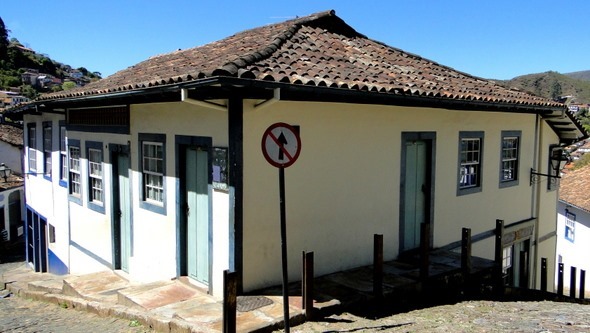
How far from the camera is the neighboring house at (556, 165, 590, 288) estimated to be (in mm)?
21812

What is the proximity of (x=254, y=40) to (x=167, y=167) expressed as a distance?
271 cm

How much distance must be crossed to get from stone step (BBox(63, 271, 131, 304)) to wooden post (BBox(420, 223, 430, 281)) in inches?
197

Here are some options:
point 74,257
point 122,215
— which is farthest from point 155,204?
point 74,257

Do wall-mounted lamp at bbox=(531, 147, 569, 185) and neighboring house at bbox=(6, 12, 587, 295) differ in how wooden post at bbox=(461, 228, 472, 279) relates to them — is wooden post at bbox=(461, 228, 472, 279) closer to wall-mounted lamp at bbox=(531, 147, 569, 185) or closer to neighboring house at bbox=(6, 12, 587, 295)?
neighboring house at bbox=(6, 12, 587, 295)

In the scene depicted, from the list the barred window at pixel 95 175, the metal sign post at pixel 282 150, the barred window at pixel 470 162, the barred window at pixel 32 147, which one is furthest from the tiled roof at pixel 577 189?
the barred window at pixel 32 147

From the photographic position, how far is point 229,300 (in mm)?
4840

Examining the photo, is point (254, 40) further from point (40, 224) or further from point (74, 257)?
point (40, 224)

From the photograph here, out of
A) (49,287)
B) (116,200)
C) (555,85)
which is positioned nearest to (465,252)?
(116,200)

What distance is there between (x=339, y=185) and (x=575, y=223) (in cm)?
2033

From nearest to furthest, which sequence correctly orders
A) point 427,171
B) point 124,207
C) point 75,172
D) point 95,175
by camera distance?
point 427,171 < point 124,207 < point 95,175 < point 75,172

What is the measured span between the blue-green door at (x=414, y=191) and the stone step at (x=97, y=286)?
17.5 feet

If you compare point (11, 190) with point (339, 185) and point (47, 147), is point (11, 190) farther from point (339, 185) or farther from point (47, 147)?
point (339, 185)

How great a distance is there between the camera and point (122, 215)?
9.30 m

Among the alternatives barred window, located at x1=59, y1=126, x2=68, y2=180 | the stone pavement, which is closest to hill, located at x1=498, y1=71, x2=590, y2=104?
barred window, located at x1=59, y1=126, x2=68, y2=180
